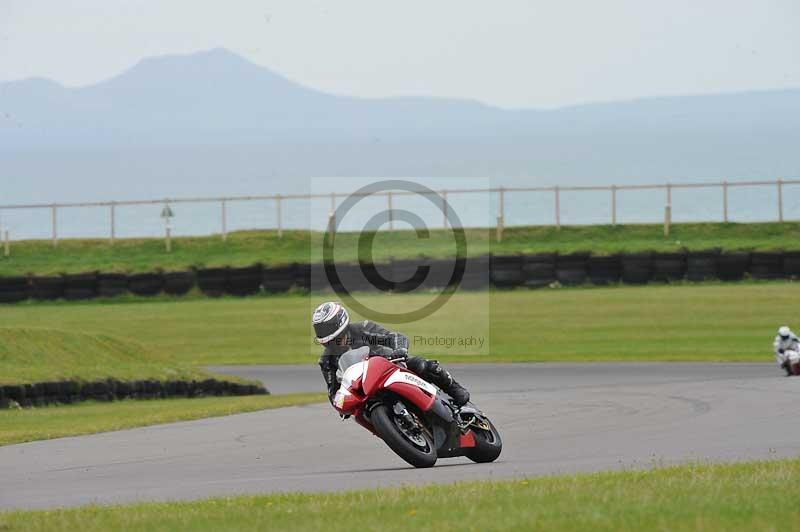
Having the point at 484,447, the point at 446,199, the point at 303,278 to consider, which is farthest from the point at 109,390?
the point at 446,199

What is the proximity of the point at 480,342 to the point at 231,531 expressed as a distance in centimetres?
2619

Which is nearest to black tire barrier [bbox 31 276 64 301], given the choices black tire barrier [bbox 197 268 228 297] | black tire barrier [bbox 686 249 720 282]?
black tire barrier [bbox 197 268 228 297]

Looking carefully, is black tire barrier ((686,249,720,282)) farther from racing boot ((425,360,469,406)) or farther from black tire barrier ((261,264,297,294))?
racing boot ((425,360,469,406))

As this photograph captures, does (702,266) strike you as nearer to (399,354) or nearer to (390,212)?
(390,212)

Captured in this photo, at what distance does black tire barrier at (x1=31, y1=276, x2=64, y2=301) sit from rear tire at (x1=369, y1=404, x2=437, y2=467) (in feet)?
109

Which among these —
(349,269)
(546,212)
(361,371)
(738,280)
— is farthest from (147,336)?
(546,212)

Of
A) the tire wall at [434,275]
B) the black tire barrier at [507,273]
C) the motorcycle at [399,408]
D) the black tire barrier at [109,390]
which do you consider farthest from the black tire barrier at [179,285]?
the motorcycle at [399,408]

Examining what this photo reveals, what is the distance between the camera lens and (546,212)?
447 ft

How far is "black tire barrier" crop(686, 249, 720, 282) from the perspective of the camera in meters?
40.8

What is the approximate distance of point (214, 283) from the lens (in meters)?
43.3

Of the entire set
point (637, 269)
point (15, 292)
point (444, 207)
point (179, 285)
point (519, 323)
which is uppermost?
point (444, 207)

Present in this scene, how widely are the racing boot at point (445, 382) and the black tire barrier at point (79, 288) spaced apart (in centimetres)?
3280

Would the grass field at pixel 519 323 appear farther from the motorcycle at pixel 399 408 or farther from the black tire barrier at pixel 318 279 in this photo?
the motorcycle at pixel 399 408

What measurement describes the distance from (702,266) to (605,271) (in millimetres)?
2639
